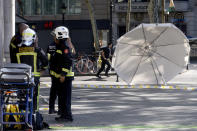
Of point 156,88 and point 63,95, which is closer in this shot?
point 63,95

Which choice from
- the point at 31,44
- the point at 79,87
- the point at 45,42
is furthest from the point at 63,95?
the point at 45,42

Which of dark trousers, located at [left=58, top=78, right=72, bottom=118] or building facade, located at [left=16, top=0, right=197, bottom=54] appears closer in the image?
dark trousers, located at [left=58, top=78, right=72, bottom=118]

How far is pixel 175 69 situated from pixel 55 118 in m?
7.83

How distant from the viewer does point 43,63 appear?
29.2 ft

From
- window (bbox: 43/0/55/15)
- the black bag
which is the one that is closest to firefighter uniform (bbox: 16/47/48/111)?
the black bag

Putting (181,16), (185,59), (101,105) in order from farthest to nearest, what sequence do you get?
(181,16), (185,59), (101,105)

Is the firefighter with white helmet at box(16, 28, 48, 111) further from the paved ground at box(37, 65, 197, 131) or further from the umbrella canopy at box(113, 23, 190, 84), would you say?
the umbrella canopy at box(113, 23, 190, 84)

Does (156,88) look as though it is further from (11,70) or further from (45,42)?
(45,42)

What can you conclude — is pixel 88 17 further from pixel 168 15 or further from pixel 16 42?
pixel 16 42

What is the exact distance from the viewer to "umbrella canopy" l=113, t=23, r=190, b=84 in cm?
1625

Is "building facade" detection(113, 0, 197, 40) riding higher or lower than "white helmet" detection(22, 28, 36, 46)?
higher

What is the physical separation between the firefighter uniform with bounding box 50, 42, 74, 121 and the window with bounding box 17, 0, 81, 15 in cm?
3524

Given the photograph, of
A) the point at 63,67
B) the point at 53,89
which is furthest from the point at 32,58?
the point at 53,89

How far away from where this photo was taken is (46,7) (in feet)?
147
